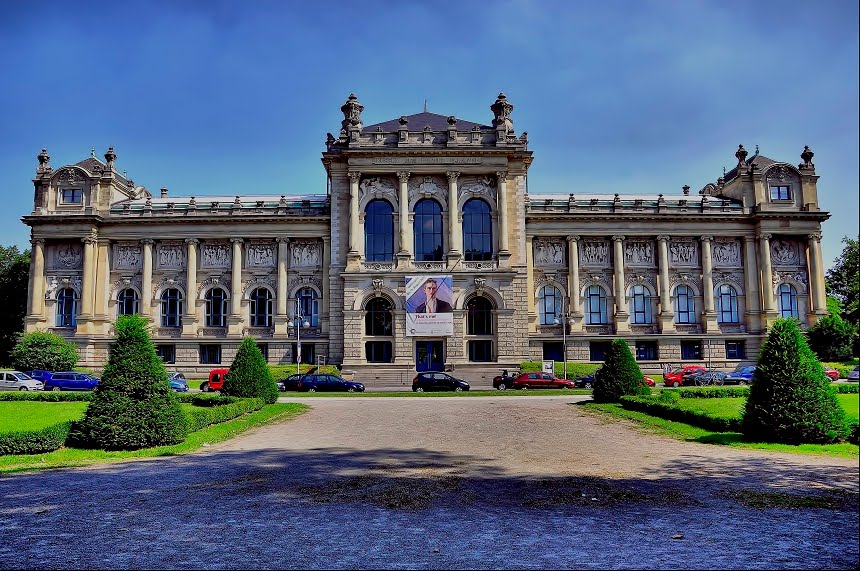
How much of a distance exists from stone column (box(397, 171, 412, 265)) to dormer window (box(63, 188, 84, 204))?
30.1 metres

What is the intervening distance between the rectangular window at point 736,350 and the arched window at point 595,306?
11170mm

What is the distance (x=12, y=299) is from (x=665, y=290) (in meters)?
66.6

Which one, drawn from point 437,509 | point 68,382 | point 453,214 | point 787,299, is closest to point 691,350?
point 787,299

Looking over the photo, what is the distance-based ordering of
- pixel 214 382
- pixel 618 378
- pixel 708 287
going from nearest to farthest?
pixel 618 378 < pixel 214 382 < pixel 708 287

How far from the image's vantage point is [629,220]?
199 ft

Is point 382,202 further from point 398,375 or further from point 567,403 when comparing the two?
point 567,403

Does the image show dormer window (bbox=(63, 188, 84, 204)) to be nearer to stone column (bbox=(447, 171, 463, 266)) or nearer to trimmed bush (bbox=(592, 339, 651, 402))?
stone column (bbox=(447, 171, 463, 266))

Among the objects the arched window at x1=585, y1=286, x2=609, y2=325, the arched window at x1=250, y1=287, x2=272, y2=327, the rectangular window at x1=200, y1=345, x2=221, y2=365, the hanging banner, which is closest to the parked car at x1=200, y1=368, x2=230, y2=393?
the rectangular window at x1=200, y1=345, x2=221, y2=365

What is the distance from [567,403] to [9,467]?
23457 millimetres

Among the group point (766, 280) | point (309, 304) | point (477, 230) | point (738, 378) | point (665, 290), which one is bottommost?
point (738, 378)

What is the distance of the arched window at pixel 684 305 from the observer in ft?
198

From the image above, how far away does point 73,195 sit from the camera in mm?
60062

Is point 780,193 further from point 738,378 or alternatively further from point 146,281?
point 146,281

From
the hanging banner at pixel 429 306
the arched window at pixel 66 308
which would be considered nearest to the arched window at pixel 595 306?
the hanging banner at pixel 429 306
